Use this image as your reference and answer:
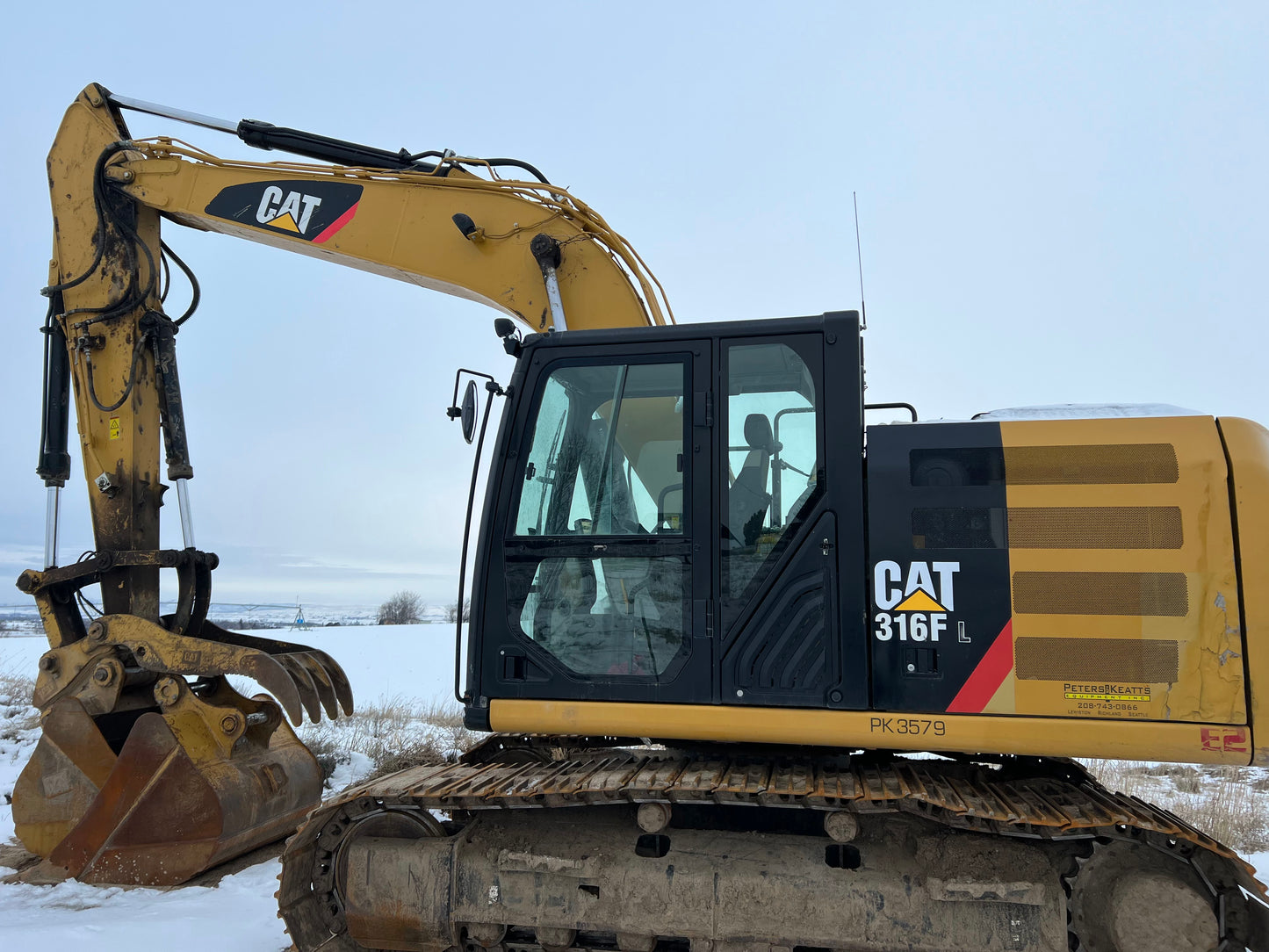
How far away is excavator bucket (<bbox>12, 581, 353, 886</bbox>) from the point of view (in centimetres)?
534

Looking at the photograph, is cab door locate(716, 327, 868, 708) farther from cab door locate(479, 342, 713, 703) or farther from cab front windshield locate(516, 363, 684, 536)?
cab front windshield locate(516, 363, 684, 536)

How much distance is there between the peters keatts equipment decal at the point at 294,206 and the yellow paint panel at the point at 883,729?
11.7ft

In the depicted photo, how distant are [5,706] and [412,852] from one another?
8751mm

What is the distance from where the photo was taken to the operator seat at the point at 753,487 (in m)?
3.82

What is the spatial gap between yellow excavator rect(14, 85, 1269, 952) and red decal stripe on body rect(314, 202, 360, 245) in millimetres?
2205

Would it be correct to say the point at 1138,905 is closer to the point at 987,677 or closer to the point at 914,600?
the point at 987,677

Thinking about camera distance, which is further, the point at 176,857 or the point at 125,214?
the point at 125,214

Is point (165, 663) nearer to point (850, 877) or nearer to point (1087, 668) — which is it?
point (850, 877)

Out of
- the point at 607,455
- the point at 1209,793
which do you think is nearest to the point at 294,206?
the point at 607,455

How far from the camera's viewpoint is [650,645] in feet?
12.6

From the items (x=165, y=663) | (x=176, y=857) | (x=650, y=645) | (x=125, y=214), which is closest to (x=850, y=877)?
(x=650, y=645)

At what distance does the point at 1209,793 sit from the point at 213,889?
8101 millimetres

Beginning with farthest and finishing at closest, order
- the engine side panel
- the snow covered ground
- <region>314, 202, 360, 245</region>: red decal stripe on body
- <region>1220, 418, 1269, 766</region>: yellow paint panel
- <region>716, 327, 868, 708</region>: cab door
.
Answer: <region>314, 202, 360, 245</region>: red decal stripe on body → the snow covered ground → <region>716, 327, 868, 708</region>: cab door → the engine side panel → <region>1220, 418, 1269, 766</region>: yellow paint panel

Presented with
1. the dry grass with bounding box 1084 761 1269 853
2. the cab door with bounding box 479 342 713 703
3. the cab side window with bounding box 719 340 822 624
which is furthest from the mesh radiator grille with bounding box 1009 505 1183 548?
the dry grass with bounding box 1084 761 1269 853
